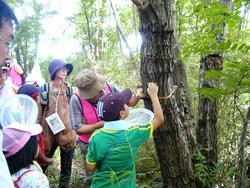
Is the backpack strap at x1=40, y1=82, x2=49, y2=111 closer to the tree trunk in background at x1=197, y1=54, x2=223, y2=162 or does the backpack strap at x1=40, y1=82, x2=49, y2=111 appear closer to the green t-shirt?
the green t-shirt

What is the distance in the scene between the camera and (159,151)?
297 centimetres

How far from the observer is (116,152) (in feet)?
8.35

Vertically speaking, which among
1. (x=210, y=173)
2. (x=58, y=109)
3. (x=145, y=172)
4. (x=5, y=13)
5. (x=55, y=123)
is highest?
(x=5, y=13)

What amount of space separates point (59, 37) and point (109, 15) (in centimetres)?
1006

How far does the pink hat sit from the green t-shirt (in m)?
0.50

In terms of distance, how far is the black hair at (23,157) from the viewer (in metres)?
2.32

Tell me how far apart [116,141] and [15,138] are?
2.45 feet

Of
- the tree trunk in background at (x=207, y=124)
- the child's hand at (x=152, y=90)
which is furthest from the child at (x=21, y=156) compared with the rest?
the tree trunk in background at (x=207, y=124)

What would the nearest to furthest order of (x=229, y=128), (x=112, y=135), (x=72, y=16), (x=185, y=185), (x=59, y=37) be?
(x=112, y=135) < (x=185, y=185) < (x=229, y=128) < (x=72, y=16) < (x=59, y=37)

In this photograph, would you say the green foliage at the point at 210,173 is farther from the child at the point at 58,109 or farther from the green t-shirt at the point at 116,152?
the child at the point at 58,109

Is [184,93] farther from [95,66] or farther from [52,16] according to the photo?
[52,16]

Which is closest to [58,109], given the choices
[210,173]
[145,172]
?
[145,172]

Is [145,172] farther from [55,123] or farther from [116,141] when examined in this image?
[116,141]

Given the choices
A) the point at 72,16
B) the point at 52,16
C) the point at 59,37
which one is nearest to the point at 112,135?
the point at 72,16
